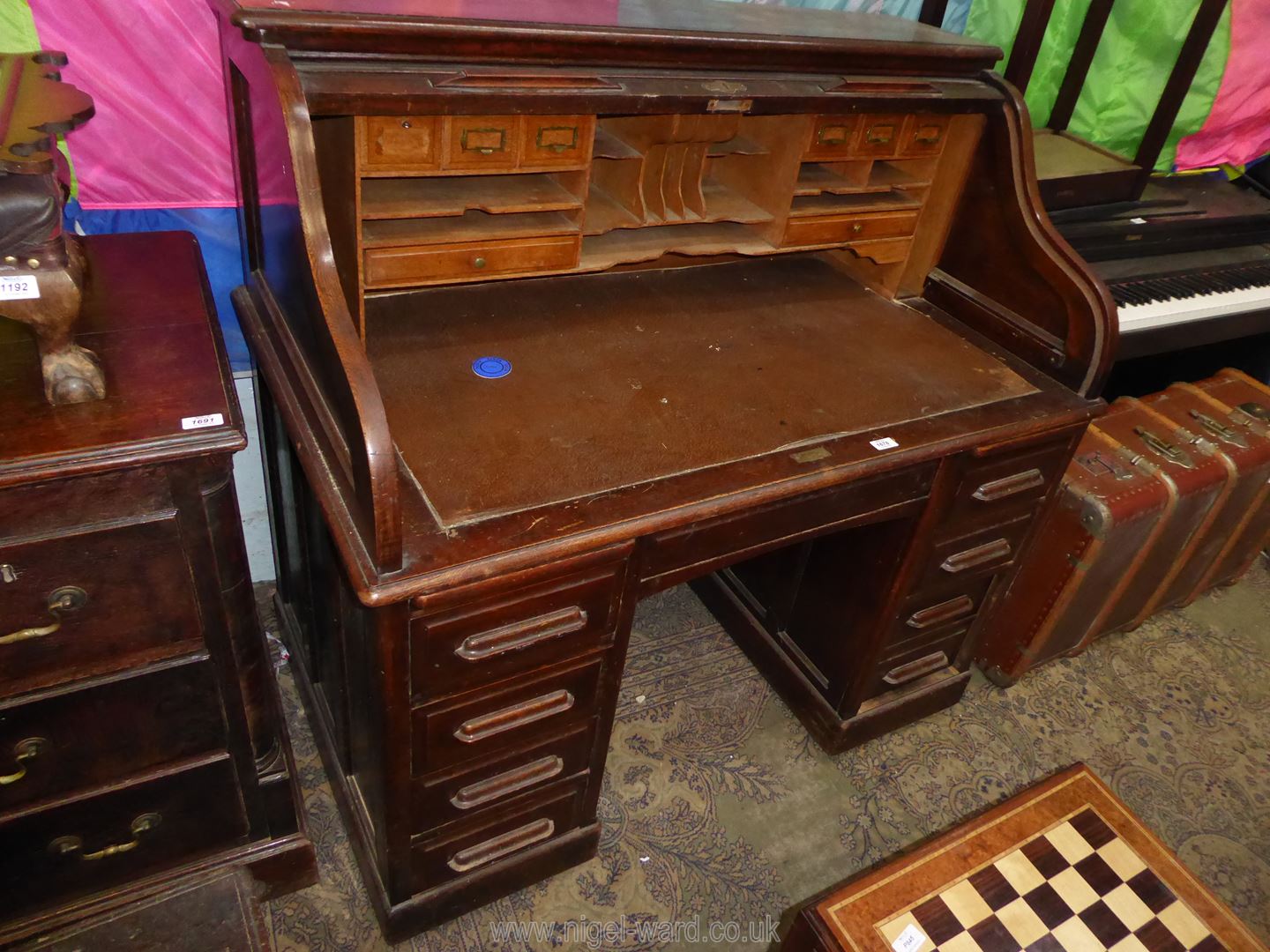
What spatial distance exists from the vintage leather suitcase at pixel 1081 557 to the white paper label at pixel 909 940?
42.6 inches

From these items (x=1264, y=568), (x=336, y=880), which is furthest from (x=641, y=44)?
(x=1264, y=568)

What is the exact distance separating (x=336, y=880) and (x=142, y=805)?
51cm

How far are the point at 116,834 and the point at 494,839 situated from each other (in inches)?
26.1

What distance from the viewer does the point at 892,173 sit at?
1946 mm

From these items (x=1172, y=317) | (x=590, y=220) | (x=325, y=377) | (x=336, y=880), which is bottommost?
(x=336, y=880)

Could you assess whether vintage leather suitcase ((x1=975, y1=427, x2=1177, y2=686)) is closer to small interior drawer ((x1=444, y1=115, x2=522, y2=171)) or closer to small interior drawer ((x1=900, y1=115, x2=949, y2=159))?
small interior drawer ((x1=900, y1=115, x2=949, y2=159))

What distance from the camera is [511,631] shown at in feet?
4.58

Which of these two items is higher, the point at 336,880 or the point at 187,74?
the point at 187,74

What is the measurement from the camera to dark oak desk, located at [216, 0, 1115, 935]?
1274mm

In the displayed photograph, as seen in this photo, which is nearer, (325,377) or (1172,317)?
(325,377)

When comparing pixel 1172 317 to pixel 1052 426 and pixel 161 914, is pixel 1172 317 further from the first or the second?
pixel 161 914

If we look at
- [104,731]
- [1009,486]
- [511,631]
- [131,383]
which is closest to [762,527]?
[511,631]

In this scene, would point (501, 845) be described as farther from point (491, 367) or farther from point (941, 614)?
point (941, 614)

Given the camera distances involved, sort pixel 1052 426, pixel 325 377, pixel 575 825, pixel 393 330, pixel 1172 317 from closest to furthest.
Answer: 1. pixel 325 377
2. pixel 393 330
3. pixel 1052 426
4. pixel 575 825
5. pixel 1172 317
